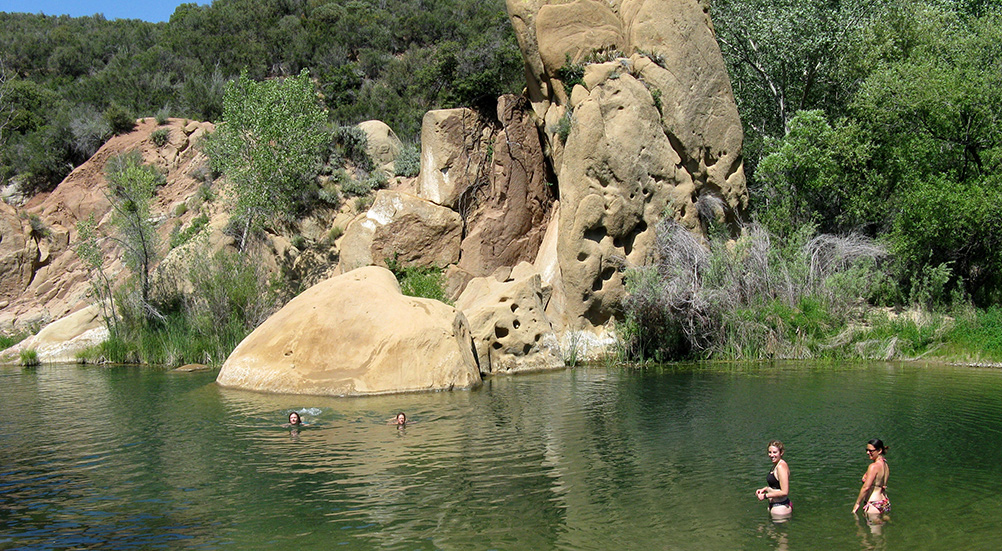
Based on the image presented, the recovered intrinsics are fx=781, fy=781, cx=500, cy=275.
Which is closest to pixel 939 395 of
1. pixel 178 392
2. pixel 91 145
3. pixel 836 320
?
pixel 836 320

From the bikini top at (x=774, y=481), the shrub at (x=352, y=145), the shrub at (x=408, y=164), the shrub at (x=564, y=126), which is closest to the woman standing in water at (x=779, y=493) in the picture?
the bikini top at (x=774, y=481)

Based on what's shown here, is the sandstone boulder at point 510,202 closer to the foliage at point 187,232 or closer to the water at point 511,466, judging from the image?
the water at point 511,466

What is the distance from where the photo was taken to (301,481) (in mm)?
10891

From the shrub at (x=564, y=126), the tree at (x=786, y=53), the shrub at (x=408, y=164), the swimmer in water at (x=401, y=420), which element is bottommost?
the swimmer in water at (x=401, y=420)

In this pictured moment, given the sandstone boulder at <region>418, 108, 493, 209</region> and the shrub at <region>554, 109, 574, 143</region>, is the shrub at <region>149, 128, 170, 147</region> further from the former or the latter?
the shrub at <region>554, 109, 574, 143</region>

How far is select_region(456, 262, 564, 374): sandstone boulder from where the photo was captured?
69.9 feet

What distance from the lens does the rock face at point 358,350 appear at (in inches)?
692

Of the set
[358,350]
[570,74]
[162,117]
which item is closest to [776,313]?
[570,74]

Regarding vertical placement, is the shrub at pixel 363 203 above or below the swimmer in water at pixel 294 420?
above

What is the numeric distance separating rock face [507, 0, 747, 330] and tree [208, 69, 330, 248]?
9.21 m

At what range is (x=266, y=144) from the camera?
2912 cm

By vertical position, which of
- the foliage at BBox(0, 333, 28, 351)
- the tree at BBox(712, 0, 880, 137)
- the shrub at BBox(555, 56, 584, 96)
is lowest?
the foliage at BBox(0, 333, 28, 351)

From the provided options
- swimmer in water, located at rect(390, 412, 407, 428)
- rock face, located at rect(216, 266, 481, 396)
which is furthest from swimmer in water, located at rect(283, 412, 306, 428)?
rock face, located at rect(216, 266, 481, 396)

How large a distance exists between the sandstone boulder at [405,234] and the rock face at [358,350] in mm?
8291
